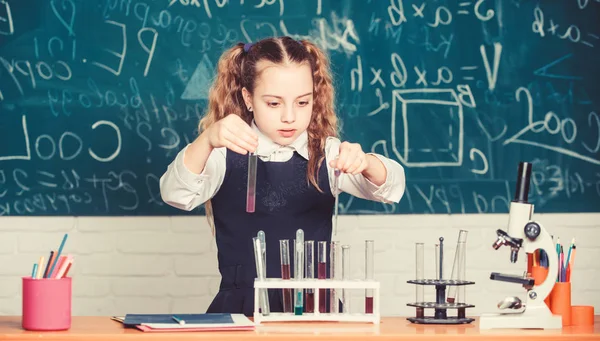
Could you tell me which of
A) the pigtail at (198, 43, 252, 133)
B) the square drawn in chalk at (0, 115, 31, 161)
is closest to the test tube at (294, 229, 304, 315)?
the pigtail at (198, 43, 252, 133)

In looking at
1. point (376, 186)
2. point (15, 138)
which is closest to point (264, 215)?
point (376, 186)

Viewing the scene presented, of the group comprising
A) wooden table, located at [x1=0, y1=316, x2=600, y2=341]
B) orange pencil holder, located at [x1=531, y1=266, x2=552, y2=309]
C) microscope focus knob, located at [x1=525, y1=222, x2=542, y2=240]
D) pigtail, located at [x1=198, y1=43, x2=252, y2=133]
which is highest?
pigtail, located at [x1=198, y1=43, x2=252, y2=133]

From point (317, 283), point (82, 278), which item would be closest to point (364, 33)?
point (82, 278)

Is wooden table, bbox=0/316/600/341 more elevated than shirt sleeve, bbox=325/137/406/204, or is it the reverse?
shirt sleeve, bbox=325/137/406/204

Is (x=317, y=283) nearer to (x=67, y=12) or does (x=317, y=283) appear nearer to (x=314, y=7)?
(x=314, y=7)

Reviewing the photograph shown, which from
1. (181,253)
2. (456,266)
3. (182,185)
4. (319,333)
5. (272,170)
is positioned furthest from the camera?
(181,253)

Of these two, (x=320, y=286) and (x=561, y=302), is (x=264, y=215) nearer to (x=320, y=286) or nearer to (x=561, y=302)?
(x=320, y=286)

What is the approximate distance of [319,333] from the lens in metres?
1.59

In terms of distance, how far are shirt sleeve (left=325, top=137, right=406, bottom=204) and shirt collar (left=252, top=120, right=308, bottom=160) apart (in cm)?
6

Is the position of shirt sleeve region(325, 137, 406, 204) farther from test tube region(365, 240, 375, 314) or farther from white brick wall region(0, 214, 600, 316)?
white brick wall region(0, 214, 600, 316)

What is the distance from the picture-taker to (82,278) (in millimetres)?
3150

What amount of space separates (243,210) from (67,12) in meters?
1.28

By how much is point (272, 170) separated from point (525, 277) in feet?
2.70

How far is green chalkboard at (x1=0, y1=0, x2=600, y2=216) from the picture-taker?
10.3 feet
